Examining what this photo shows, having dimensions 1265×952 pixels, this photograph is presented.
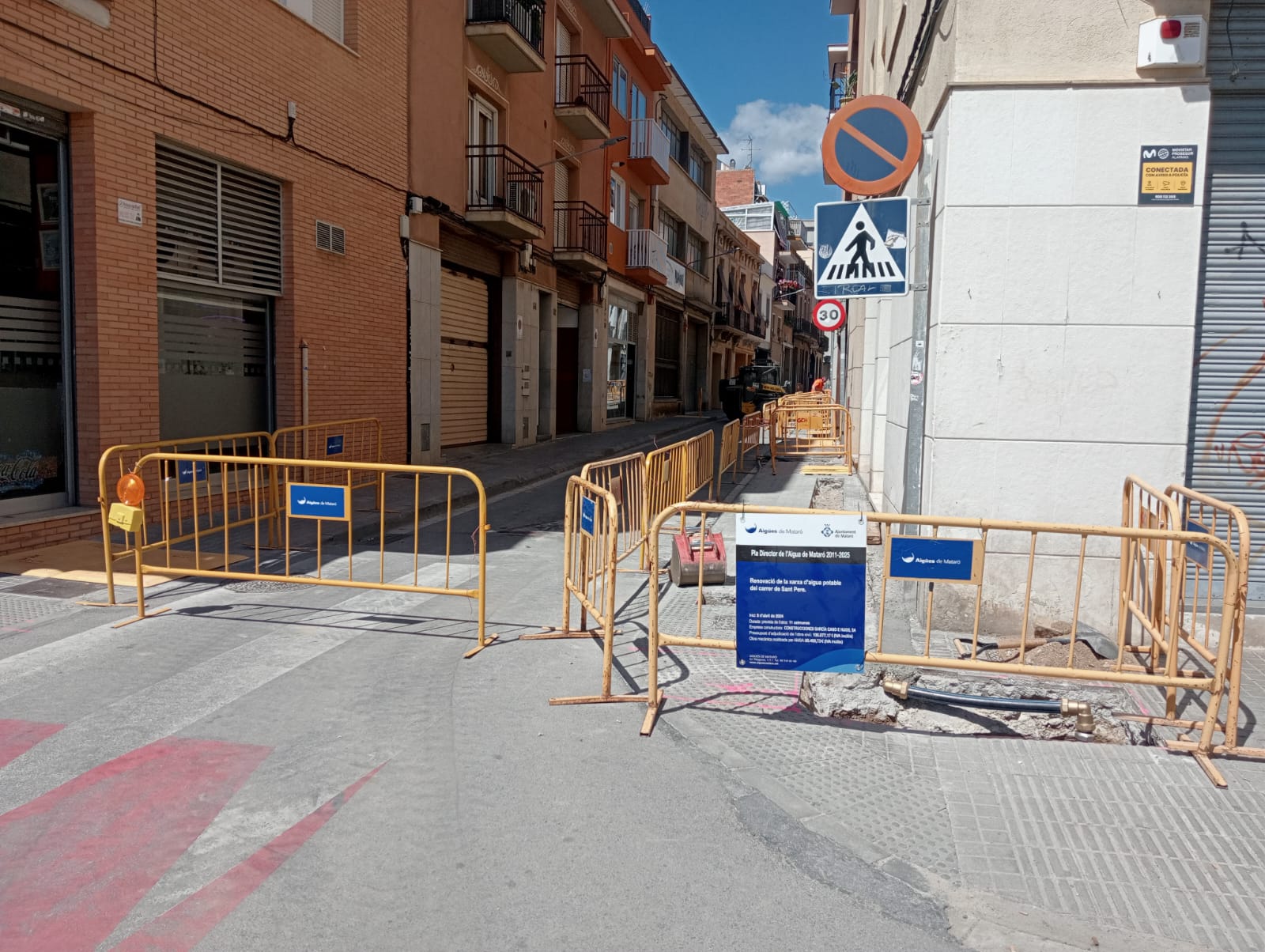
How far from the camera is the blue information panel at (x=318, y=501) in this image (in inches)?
250

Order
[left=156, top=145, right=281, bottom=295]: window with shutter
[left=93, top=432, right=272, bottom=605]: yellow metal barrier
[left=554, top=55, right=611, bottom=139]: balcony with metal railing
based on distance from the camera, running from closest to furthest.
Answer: [left=93, top=432, right=272, bottom=605]: yellow metal barrier < [left=156, top=145, right=281, bottom=295]: window with shutter < [left=554, top=55, right=611, bottom=139]: balcony with metal railing

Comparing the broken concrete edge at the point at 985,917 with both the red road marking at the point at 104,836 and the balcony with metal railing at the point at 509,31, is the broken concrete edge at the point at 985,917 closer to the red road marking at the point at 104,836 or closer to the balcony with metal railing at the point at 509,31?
the red road marking at the point at 104,836

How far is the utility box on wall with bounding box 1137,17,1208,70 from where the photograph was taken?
5680 millimetres

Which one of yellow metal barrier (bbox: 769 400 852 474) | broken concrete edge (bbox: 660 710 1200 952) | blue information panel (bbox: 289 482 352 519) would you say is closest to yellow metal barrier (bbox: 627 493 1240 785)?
broken concrete edge (bbox: 660 710 1200 952)

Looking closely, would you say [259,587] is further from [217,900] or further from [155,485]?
[217,900]

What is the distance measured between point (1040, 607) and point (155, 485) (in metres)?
8.55

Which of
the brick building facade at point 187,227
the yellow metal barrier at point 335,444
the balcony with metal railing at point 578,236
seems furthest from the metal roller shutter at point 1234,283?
the balcony with metal railing at point 578,236

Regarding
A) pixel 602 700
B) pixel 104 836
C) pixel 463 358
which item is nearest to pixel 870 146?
pixel 602 700

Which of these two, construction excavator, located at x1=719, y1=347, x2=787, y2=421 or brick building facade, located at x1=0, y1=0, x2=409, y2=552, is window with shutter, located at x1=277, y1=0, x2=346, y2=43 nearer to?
brick building facade, located at x1=0, y1=0, x2=409, y2=552

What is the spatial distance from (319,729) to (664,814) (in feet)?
6.13

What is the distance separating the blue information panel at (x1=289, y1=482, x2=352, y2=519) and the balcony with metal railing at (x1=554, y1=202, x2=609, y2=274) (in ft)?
54.4

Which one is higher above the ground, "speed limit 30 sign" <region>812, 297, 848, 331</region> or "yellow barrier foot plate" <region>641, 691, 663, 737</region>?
"speed limit 30 sign" <region>812, 297, 848, 331</region>

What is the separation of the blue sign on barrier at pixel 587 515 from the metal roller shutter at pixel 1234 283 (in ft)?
13.7

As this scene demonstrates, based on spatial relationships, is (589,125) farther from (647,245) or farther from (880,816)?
(880,816)
